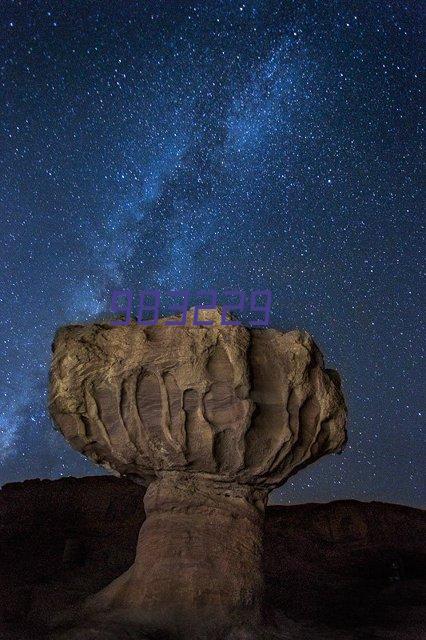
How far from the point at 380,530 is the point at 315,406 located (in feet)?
28.6

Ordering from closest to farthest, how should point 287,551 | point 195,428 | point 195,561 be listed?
1. point 195,561
2. point 195,428
3. point 287,551

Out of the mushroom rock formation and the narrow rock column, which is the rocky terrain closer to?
the narrow rock column

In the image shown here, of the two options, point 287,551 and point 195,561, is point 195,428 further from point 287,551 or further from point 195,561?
point 287,551

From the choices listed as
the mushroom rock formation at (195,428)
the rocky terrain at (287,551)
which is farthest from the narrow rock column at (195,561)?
the rocky terrain at (287,551)

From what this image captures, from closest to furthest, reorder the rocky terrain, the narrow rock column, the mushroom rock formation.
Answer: the narrow rock column, the mushroom rock formation, the rocky terrain

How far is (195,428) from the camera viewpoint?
5.08 meters

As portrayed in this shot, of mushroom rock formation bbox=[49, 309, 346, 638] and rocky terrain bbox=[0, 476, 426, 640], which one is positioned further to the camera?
rocky terrain bbox=[0, 476, 426, 640]

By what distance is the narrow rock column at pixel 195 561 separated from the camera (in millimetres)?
4719

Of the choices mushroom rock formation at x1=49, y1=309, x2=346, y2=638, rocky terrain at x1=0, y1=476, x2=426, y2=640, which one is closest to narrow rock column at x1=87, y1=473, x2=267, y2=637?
mushroom rock formation at x1=49, y1=309, x2=346, y2=638

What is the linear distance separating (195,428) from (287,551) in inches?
300

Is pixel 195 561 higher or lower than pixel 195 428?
lower

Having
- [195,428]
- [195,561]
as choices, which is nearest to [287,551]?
[195,561]

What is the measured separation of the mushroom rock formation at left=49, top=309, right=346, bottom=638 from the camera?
491cm

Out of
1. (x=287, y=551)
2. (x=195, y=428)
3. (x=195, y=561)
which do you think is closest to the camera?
(x=195, y=561)
